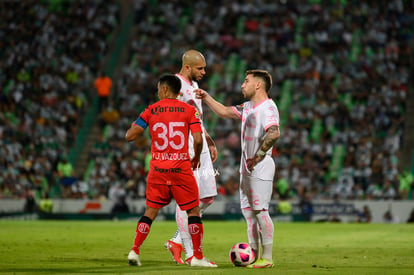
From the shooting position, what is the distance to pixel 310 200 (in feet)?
92.3

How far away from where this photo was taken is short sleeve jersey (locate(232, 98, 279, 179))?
1030cm

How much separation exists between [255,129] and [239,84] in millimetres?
24144

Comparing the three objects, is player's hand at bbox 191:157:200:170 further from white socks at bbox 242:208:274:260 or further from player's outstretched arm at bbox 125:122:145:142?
white socks at bbox 242:208:274:260

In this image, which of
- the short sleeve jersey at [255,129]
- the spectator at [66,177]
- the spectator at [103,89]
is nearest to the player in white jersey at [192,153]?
the short sleeve jersey at [255,129]

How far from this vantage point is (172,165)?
9773 mm

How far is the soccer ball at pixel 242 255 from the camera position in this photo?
1002 cm

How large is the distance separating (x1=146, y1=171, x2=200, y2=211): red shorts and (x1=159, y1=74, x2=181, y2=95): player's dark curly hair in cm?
113

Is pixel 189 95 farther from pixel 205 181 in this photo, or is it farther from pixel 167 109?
pixel 205 181

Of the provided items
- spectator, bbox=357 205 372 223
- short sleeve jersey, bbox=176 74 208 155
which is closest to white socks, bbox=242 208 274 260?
short sleeve jersey, bbox=176 74 208 155

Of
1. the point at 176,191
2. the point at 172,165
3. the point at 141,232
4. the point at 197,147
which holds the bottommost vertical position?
the point at 141,232

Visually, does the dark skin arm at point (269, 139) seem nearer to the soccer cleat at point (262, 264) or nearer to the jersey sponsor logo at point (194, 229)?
the jersey sponsor logo at point (194, 229)

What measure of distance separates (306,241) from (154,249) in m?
4.13

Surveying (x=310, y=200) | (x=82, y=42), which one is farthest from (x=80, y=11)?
(x=310, y=200)

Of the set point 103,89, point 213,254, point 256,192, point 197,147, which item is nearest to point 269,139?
point 256,192
